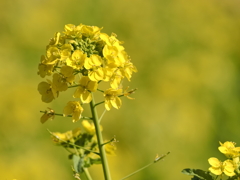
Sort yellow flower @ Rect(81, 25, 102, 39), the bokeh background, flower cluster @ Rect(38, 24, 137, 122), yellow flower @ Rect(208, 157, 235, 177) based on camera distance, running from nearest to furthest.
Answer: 1. yellow flower @ Rect(208, 157, 235, 177)
2. flower cluster @ Rect(38, 24, 137, 122)
3. yellow flower @ Rect(81, 25, 102, 39)
4. the bokeh background

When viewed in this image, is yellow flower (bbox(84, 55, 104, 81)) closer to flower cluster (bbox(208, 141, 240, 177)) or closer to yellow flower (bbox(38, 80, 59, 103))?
yellow flower (bbox(38, 80, 59, 103))

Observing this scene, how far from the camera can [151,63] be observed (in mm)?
5793

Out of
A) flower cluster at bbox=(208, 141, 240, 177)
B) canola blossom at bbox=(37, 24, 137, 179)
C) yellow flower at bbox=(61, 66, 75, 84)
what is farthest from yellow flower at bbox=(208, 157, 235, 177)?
yellow flower at bbox=(61, 66, 75, 84)

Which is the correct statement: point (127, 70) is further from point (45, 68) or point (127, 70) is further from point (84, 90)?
point (45, 68)

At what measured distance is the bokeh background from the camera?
421cm

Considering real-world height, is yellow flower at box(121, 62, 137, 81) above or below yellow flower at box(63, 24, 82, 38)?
below

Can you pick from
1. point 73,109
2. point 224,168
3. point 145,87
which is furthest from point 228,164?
point 145,87

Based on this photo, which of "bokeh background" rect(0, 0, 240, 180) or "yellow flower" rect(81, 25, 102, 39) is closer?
"yellow flower" rect(81, 25, 102, 39)

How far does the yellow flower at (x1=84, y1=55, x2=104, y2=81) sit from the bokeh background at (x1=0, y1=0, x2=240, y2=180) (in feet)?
6.42

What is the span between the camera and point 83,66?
1705mm

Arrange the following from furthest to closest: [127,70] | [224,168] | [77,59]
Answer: [127,70] → [77,59] → [224,168]

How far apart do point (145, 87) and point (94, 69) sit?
375cm

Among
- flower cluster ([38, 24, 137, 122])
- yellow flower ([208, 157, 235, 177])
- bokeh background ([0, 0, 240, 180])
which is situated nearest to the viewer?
yellow flower ([208, 157, 235, 177])

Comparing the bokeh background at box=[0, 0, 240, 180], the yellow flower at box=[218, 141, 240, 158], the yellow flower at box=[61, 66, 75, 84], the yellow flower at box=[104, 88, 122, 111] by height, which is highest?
the bokeh background at box=[0, 0, 240, 180]
